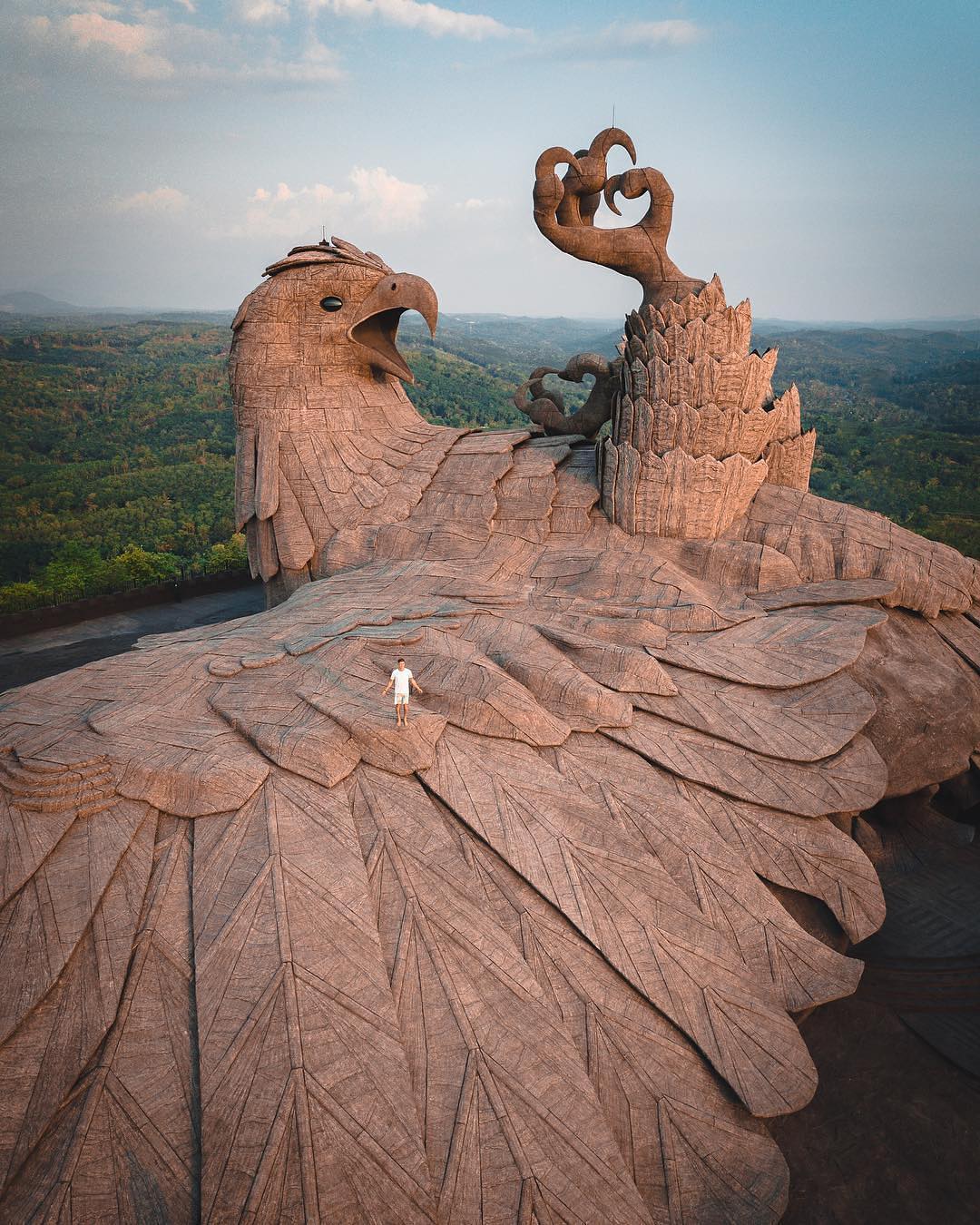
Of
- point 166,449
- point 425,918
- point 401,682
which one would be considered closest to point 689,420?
point 401,682

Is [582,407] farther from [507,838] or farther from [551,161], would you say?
[507,838]

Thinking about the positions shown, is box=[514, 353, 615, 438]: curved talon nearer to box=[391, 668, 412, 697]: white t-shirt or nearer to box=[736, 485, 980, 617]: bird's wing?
box=[736, 485, 980, 617]: bird's wing

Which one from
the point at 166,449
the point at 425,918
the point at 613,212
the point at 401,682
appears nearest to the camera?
the point at 425,918

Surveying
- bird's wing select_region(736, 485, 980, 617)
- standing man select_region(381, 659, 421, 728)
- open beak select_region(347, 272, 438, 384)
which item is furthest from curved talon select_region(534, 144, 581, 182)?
standing man select_region(381, 659, 421, 728)

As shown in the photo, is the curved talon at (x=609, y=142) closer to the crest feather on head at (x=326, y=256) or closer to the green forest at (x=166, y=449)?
the crest feather on head at (x=326, y=256)

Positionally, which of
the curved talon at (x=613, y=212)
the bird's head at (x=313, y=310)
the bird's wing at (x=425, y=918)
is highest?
the curved talon at (x=613, y=212)

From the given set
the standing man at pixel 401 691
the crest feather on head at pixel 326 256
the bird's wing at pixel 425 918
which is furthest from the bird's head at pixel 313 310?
the standing man at pixel 401 691

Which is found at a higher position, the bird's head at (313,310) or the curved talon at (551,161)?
the curved talon at (551,161)
